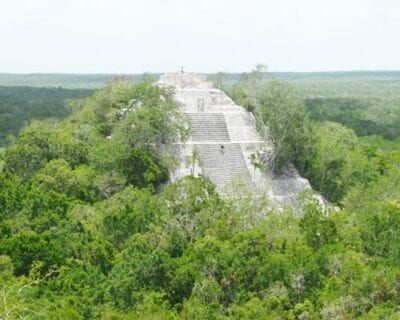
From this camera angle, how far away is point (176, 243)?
22062 millimetres

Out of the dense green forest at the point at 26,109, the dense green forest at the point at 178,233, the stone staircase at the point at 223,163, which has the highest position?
the dense green forest at the point at 178,233

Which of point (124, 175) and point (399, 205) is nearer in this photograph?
point (399, 205)

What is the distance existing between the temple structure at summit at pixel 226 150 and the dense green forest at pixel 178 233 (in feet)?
2.31

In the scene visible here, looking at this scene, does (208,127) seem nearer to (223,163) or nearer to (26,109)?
(223,163)

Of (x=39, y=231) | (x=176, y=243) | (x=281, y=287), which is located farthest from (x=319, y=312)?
(x=39, y=231)

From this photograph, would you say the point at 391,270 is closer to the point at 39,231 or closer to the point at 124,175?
the point at 39,231

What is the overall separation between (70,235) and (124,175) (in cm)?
651

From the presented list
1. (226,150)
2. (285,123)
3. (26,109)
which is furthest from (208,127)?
(26,109)

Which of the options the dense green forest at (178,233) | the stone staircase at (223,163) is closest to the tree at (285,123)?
the dense green forest at (178,233)

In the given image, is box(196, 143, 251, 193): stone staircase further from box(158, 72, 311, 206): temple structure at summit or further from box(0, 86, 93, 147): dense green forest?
box(0, 86, 93, 147): dense green forest

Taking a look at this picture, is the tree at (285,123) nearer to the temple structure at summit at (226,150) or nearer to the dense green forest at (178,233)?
the dense green forest at (178,233)

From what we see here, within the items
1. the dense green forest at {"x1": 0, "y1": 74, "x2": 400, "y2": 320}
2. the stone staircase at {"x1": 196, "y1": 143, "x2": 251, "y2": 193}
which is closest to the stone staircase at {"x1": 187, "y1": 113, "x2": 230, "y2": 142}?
the stone staircase at {"x1": 196, "y1": 143, "x2": 251, "y2": 193}

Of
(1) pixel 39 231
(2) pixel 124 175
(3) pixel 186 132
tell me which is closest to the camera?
(1) pixel 39 231

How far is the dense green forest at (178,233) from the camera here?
17953mm
